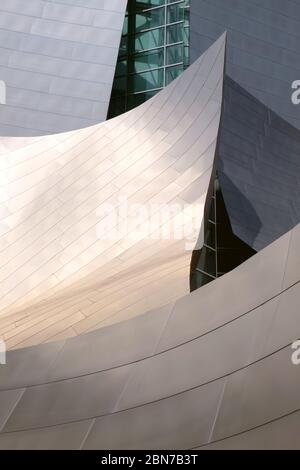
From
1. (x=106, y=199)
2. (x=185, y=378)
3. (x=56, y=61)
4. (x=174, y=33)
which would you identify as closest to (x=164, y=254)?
(x=106, y=199)

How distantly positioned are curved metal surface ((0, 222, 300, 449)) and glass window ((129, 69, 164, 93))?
20.4 m

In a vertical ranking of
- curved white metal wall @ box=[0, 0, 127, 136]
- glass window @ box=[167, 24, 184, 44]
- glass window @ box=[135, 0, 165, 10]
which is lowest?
curved white metal wall @ box=[0, 0, 127, 136]

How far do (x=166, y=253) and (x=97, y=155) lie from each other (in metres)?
3.63

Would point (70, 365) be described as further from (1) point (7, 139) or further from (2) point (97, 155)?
(1) point (7, 139)

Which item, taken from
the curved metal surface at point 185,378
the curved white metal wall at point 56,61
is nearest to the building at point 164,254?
the curved metal surface at point 185,378

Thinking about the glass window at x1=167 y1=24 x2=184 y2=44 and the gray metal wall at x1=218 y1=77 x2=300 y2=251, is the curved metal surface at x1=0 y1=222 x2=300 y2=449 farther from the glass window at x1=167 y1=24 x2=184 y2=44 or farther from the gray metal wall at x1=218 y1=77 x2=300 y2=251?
the glass window at x1=167 y1=24 x2=184 y2=44

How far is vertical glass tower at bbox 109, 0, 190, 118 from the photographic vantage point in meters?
26.4

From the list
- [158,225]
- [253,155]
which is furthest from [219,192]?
[158,225]

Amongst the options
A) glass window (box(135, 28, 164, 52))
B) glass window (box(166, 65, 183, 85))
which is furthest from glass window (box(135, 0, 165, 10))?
glass window (box(166, 65, 183, 85))

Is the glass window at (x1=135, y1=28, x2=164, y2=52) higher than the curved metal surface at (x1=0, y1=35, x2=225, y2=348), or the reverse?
the glass window at (x1=135, y1=28, x2=164, y2=52)

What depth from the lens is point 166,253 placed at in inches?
483

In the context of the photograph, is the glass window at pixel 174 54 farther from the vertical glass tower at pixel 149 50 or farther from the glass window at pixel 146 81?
the glass window at pixel 146 81

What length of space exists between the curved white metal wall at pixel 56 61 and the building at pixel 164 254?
3.53 feet

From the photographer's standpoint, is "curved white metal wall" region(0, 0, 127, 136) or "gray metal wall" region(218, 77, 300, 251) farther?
"curved white metal wall" region(0, 0, 127, 136)
